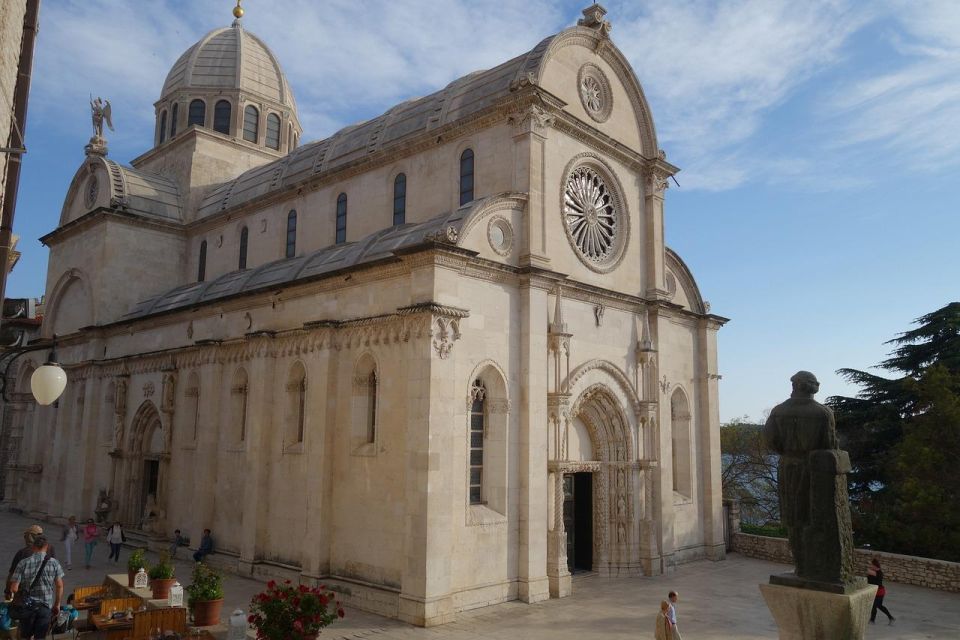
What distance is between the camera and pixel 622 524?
847 inches

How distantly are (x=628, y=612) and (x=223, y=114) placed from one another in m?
30.5

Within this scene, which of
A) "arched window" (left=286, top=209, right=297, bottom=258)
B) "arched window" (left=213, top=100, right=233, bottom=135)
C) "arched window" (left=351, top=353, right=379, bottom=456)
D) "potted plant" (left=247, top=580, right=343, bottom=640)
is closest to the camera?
"potted plant" (left=247, top=580, right=343, bottom=640)

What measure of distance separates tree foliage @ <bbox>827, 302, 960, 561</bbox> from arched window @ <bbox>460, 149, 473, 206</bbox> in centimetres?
1203

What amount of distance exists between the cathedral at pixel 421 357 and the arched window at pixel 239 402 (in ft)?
0.22

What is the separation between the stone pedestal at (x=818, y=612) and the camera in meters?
8.16

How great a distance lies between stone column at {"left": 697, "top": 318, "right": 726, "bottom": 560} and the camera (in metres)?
25.2

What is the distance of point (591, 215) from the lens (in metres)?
22.2

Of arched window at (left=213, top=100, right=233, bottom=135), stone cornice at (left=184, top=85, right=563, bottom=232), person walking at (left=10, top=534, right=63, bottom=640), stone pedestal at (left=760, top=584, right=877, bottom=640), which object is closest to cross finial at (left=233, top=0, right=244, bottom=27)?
arched window at (left=213, top=100, right=233, bottom=135)

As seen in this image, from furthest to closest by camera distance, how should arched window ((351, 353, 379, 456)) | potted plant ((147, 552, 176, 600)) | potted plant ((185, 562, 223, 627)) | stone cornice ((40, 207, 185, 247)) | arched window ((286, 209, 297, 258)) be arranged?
stone cornice ((40, 207, 185, 247)) < arched window ((286, 209, 297, 258)) < arched window ((351, 353, 379, 456)) < potted plant ((147, 552, 176, 600)) < potted plant ((185, 562, 223, 627))

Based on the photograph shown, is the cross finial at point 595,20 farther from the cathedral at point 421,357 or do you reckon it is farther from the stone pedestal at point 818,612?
the stone pedestal at point 818,612

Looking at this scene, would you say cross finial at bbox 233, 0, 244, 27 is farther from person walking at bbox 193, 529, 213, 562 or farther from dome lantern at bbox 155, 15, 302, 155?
person walking at bbox 193, 529, 213, 562

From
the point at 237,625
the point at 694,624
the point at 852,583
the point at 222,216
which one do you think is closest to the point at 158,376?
the point at 222,216

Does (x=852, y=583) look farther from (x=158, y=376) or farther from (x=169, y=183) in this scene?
(x=169, y=183)

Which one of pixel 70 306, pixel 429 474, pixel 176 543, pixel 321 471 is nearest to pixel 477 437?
pixel 429 474
